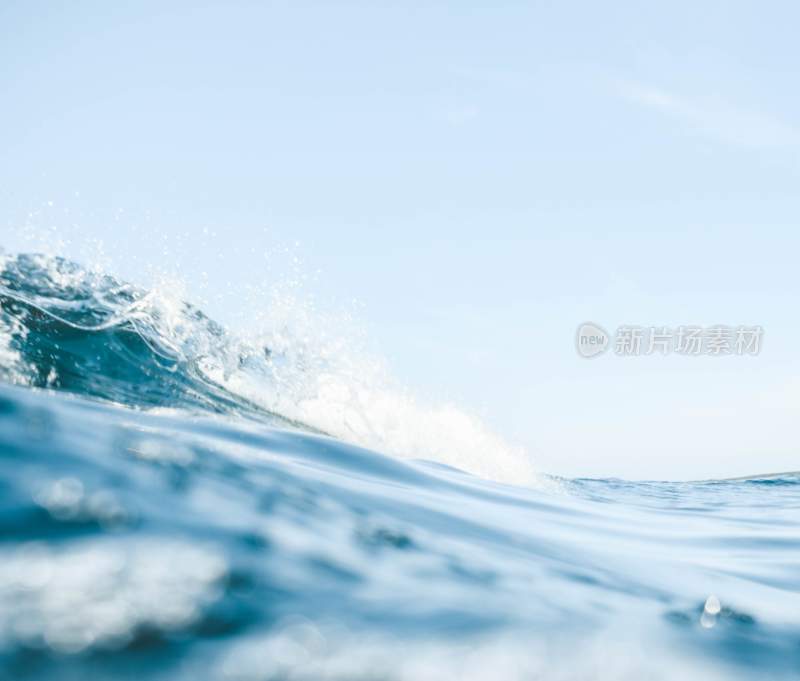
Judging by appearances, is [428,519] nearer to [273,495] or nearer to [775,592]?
[273,495]

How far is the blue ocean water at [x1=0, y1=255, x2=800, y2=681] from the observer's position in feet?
4.00

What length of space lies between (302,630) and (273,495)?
0.98 meters

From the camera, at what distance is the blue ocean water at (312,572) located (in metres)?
1.22

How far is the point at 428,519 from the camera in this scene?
281 centimetres

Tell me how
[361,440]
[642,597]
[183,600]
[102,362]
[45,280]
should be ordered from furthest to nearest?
[45,280] → [361,440] → [102,362] → [642,597] → [183,600]

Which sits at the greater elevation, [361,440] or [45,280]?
[45,280]

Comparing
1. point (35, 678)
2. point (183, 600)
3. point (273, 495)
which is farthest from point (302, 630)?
point (273, 495)

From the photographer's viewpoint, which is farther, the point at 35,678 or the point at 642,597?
the point at 642,597

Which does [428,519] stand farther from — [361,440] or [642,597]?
[361,440]

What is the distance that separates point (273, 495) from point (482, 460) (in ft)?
16.1

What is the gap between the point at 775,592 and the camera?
9.27 feet

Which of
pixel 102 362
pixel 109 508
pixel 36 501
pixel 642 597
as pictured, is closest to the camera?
pixel 36 501

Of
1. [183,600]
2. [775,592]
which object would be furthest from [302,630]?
[775,592]

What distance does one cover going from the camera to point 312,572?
168 centimetres
